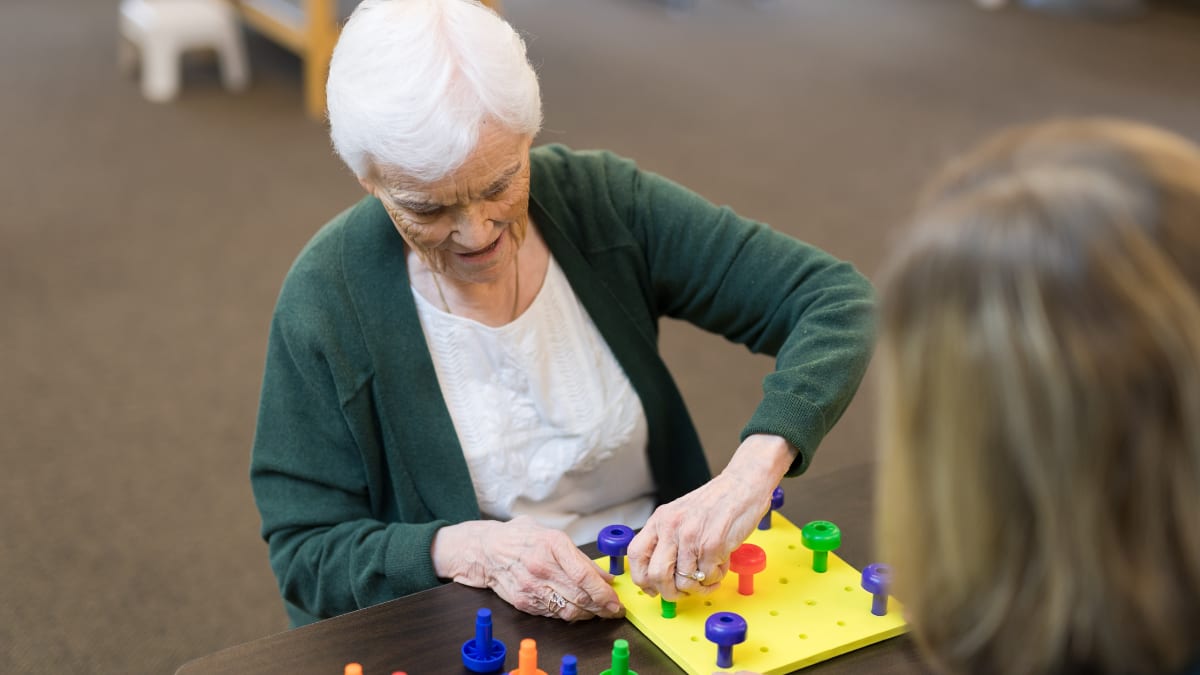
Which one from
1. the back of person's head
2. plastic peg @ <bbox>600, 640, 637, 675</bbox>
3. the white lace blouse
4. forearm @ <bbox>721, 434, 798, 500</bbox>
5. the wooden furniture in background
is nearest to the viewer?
the back of person's head

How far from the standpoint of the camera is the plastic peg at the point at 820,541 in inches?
47.4

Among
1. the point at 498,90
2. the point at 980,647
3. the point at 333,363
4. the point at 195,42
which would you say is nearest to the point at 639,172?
the point at 498,90

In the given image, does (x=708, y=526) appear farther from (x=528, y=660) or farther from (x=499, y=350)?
(x=499, y=350)

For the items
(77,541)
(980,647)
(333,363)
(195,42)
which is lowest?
(77,541)

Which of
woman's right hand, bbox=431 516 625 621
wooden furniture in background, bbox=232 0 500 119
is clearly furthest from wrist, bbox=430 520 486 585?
wooden furniture in background, bbox=232 0 500 119

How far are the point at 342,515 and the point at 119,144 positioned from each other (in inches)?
142

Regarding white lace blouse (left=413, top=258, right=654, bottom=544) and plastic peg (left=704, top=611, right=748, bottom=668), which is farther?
white lace blouse (left=413, top=258, right=654, bottom=544)

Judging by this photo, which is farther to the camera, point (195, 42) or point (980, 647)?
point (195, 42)

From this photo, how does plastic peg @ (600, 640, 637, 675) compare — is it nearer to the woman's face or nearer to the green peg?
the green peg

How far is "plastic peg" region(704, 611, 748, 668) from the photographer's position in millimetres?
1054

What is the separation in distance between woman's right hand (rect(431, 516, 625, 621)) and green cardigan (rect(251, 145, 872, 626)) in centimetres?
4

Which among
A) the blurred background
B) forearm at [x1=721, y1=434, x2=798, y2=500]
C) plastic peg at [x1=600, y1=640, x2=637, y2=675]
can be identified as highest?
forearm at [x1=721, y1=434, x2=798, y2=500]

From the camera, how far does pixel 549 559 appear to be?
1172 mm

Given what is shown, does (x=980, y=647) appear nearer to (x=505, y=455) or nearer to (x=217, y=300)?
(x=505, y=455)
